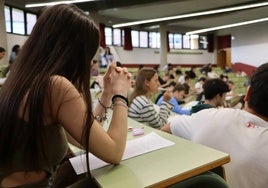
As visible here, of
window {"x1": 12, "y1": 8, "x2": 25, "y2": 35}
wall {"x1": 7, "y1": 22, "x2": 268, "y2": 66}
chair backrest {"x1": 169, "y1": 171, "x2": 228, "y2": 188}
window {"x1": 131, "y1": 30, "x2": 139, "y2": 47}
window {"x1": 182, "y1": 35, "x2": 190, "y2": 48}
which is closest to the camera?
chair backrest {"x1": 169, "y1": 171, "x2": 228, "y2": 188}

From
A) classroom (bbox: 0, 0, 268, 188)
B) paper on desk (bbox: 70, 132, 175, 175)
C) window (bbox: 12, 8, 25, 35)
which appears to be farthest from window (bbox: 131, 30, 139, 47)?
paper on desk (bbox: 70, 132, 175, 175)

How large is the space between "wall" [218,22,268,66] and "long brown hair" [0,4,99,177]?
1414 centimetres

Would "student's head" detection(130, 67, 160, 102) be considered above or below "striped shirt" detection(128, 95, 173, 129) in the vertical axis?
above

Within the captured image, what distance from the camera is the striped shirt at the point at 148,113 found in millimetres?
2484

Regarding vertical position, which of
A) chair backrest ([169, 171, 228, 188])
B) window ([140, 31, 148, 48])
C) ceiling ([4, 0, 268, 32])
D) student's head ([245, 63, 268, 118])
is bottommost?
chair backrest ([169, 171, 228, 188])

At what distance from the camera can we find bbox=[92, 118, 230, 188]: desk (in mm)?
796

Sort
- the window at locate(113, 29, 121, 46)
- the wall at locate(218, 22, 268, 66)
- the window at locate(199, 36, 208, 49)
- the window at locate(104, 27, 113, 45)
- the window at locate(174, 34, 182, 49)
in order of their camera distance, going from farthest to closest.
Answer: the window at locate(199, 36, 208, 49) → the window at locate(174, 34, 182, 49) → the wall at locate(218, 22, 268, 66) → the window at locate(113, 29, 121, 46) → the window at locate(104, 27, 113, 45)

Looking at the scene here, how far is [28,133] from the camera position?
2.73 ft

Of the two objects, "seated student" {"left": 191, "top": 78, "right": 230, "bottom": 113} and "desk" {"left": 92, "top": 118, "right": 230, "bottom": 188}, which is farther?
"seated student" {"left": 191, "top": 78, "right": 230, "bottom": 113}

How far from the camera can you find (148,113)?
2.51m

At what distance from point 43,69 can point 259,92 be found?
0.80 metres

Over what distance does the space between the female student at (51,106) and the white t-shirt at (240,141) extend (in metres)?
0.41

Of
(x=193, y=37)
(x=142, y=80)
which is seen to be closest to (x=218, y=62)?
(x=193, y=37)

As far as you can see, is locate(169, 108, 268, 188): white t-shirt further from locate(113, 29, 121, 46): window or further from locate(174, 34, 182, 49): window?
locate(174, 34, 182, 49): window
